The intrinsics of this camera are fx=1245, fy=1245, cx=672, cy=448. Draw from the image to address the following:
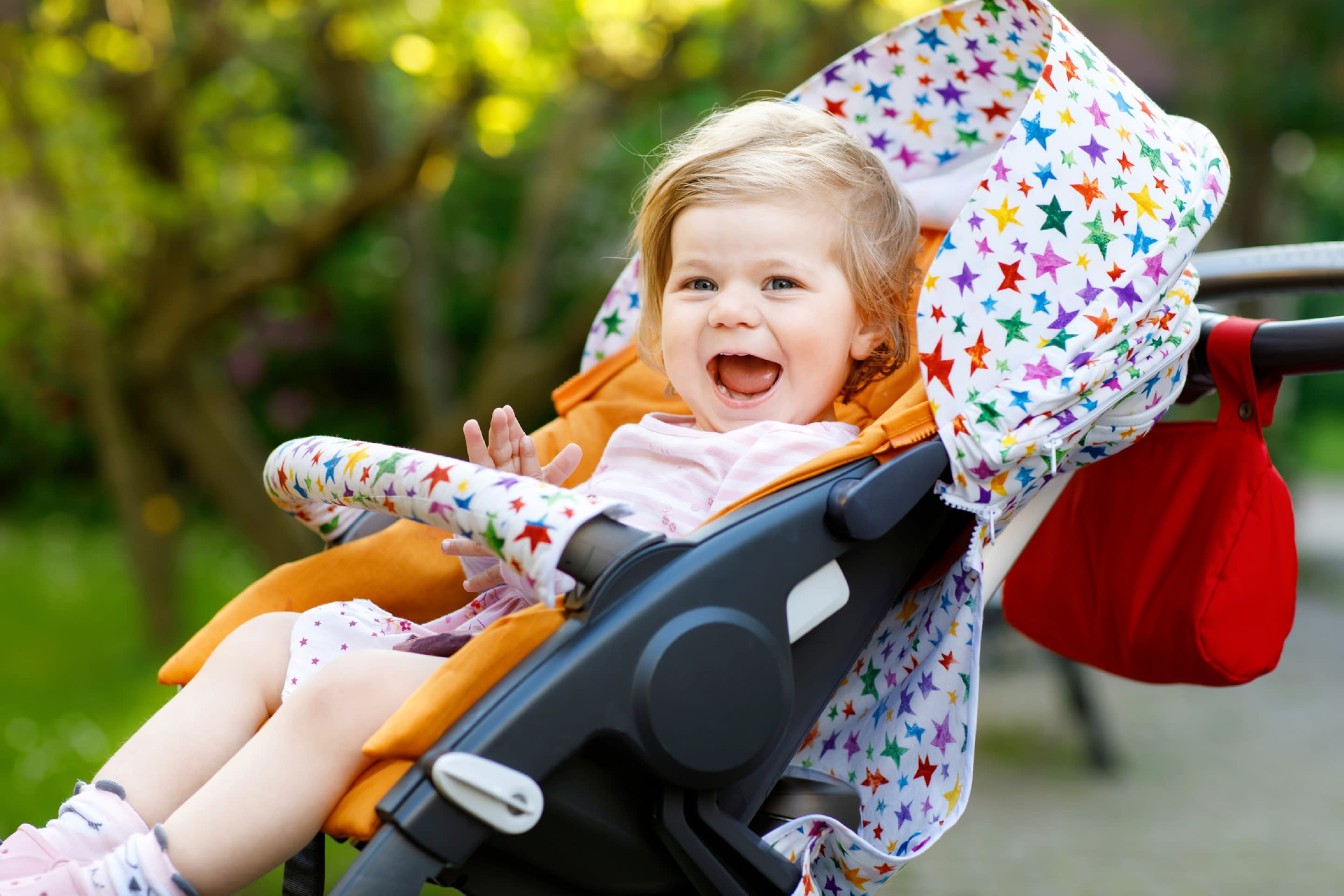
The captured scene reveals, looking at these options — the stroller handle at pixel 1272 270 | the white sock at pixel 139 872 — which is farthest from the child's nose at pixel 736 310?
the white sock at pixel 139 872

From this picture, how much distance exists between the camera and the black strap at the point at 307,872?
1379 mm

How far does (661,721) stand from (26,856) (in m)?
0.64

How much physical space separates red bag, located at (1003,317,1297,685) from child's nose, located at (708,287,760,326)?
635 millimetres

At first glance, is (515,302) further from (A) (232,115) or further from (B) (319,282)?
(B) (319,282)

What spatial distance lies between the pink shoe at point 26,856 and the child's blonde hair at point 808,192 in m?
1.03

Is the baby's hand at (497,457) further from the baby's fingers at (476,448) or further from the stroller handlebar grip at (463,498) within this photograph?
the stroller handlebar grip at (463,498)

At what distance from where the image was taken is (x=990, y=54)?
1.96 metres

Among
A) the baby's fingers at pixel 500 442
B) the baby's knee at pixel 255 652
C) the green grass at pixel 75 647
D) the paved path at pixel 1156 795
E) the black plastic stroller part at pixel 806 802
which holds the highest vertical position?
the baby's fingers at pixel 500 442

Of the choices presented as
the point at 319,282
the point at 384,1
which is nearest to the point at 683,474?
the point at 384,1

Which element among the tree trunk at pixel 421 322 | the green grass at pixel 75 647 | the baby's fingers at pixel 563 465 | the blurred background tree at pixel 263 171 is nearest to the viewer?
the baby's fingers at pixel 563 465

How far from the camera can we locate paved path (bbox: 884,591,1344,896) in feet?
10.2

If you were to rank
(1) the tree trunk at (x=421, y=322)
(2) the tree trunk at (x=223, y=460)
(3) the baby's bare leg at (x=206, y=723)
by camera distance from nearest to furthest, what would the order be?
1. (3) the baby's bare leg at (x=206, y=723)
2. (2) the tree trunk at (x=223, y=460)
3. (1) the tree trunk at (x=421, y=322)

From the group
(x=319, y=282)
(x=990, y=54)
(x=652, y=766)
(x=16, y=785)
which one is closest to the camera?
(x=652, y=766)

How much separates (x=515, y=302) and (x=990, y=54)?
10.8 feet
